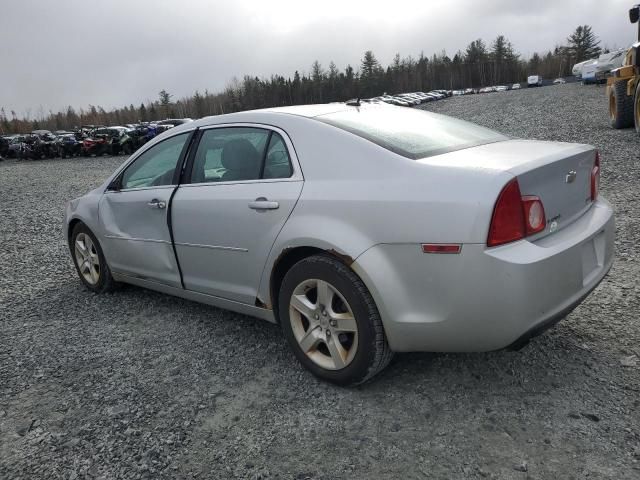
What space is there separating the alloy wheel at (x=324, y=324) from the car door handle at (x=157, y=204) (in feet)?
4.53

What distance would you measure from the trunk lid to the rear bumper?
0.14 metres

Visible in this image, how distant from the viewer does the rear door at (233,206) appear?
302cm

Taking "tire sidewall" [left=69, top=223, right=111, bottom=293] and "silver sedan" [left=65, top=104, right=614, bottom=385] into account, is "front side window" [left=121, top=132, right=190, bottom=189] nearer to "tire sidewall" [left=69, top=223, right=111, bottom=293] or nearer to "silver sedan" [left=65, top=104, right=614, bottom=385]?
"silver sedan" [left=65, top=104, right=614, bottom=385]

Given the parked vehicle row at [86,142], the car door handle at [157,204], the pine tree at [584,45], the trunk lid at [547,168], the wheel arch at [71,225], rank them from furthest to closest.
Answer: the pine tree at [584,45] → the parked vehicle row at [86,142] → the wheel arch at [71,225] → the car door handle at [157,204] → the trunk lid at [547,168]

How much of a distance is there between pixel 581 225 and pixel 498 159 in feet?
2.00

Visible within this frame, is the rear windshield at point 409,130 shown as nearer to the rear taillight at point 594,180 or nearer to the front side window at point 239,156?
the front side window at point 239,156

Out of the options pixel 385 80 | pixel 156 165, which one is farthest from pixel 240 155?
pixel 385 80

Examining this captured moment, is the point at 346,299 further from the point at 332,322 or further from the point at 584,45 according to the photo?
the point at 584,45

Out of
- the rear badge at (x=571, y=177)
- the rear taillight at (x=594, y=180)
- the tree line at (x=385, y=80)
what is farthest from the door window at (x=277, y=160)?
the tree line at (x=385, y=80)

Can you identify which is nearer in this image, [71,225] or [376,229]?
[376,229]

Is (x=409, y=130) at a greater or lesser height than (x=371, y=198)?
greater

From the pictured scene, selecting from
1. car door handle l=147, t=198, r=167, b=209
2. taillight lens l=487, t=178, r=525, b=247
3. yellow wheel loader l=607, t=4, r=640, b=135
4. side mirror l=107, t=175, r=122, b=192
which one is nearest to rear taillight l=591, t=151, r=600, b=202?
taillight lens l=487, t=178, r=525, b=247

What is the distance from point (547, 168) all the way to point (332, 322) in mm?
1320

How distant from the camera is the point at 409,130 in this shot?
10.2 feet
